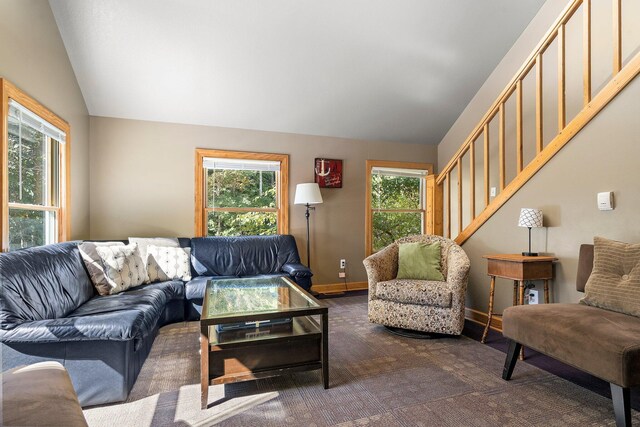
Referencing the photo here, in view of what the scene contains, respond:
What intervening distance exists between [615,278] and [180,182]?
13.9ft

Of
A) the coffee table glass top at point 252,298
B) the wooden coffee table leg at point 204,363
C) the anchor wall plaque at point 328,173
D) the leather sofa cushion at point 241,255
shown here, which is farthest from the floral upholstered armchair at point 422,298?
the anchor wall plaque at point 328,173

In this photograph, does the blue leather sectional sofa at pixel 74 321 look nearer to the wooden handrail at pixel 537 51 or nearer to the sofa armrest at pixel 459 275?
the sofa armrest at pixel 459 275

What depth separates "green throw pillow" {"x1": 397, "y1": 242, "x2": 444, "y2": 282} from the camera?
330cm

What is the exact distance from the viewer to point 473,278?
3.58 metres

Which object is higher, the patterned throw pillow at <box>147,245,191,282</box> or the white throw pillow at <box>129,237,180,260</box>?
the white throw pillow at <box>129,237,180,260</box>

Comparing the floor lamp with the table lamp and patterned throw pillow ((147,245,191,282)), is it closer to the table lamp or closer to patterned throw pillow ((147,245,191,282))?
patterned throw pillow ((147,245,191,282))

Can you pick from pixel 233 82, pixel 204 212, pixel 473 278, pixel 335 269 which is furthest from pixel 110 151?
pixel 473 278

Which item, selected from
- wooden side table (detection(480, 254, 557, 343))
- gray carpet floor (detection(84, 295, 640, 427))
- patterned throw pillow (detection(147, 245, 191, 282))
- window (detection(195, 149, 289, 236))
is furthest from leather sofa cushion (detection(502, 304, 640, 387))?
window (detection(195, 149, 289, 236))

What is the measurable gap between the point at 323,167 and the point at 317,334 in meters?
3.02

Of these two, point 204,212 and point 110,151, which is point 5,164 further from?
point 204,212

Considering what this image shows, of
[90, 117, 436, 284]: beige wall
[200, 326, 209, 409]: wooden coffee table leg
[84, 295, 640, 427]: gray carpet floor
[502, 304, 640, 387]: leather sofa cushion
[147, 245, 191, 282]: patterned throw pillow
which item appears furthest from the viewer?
[90, 117, 436, 284]: beige wall

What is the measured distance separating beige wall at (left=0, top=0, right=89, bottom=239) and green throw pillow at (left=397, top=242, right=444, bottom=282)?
3407 millimetres

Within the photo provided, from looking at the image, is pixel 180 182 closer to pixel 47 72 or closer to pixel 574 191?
pixel 47 72

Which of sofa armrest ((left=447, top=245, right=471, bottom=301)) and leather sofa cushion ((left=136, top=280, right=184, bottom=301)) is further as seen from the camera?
leather sofa cushion ((left=136, top=280, right=184, bottom=301))
